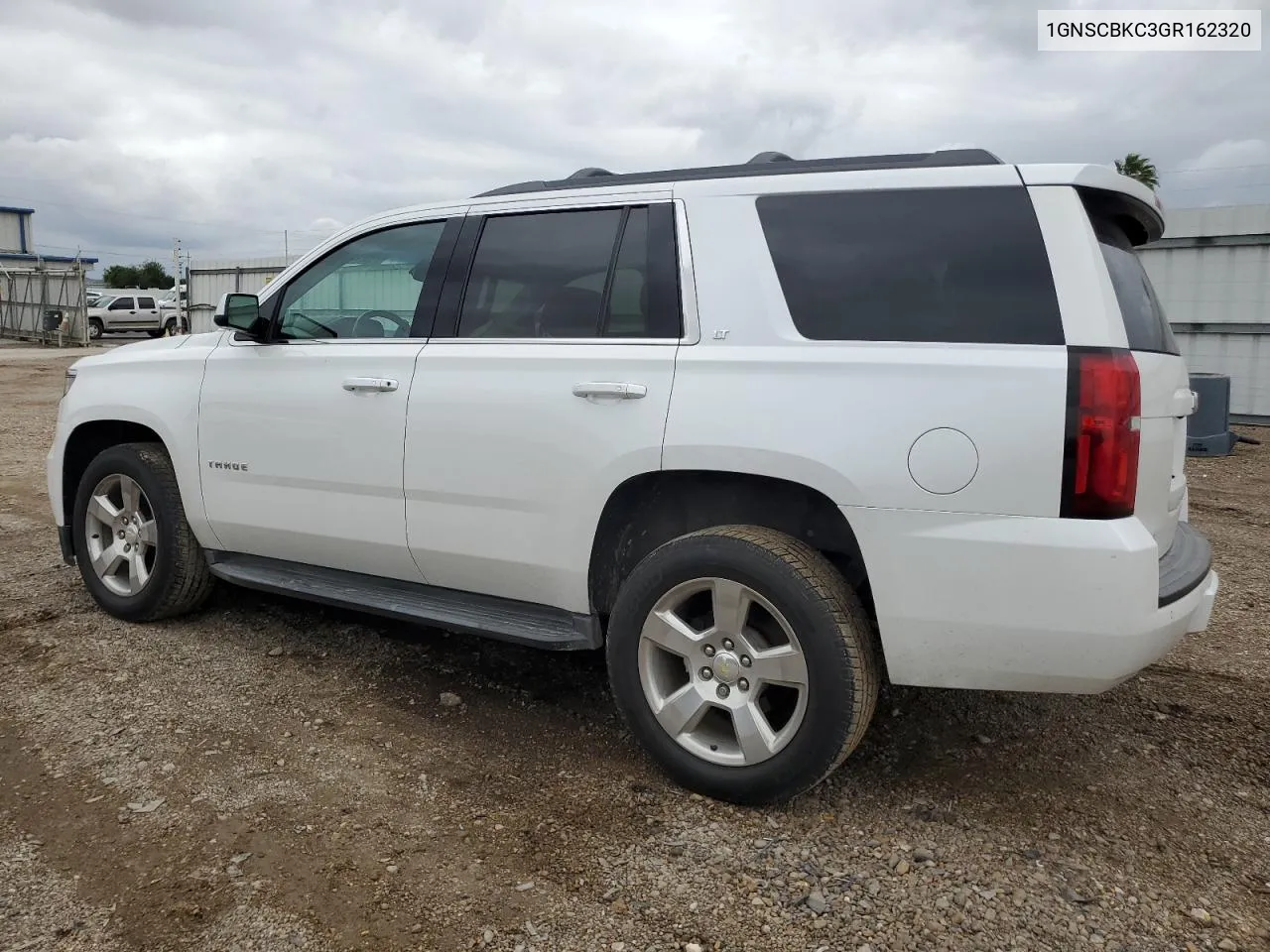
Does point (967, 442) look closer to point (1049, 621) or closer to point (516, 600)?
point (1049, 621)

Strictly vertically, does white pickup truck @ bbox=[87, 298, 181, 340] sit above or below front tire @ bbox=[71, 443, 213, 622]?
above

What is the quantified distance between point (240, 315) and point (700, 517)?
2176mm

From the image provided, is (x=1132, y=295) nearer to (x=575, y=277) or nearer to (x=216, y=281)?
(x=575, y=277)

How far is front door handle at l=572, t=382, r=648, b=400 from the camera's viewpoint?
3.10 m

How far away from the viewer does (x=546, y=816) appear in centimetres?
296

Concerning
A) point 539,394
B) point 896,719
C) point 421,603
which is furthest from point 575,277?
point 896,719

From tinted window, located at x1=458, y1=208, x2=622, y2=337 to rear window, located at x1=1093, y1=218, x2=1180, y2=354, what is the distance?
1.53 metres

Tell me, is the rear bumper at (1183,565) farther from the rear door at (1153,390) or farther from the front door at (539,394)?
the front door at (539,394)

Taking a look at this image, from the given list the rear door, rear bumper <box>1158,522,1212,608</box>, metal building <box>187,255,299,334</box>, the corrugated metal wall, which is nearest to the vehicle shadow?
rear bumper <box>1158,522,1212,608</box>

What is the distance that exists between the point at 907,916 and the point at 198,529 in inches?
130

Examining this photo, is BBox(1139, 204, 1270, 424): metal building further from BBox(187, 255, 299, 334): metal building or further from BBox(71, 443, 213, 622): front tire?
BBox(187, 255, 299, 334): metal building

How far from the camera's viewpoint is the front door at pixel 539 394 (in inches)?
124

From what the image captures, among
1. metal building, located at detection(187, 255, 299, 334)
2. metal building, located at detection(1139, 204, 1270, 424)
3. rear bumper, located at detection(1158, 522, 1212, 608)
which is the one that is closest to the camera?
rear bumper, located at detection(1158, 522, 1212, 608)

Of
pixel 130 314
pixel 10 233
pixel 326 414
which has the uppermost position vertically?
pixel 10 233
